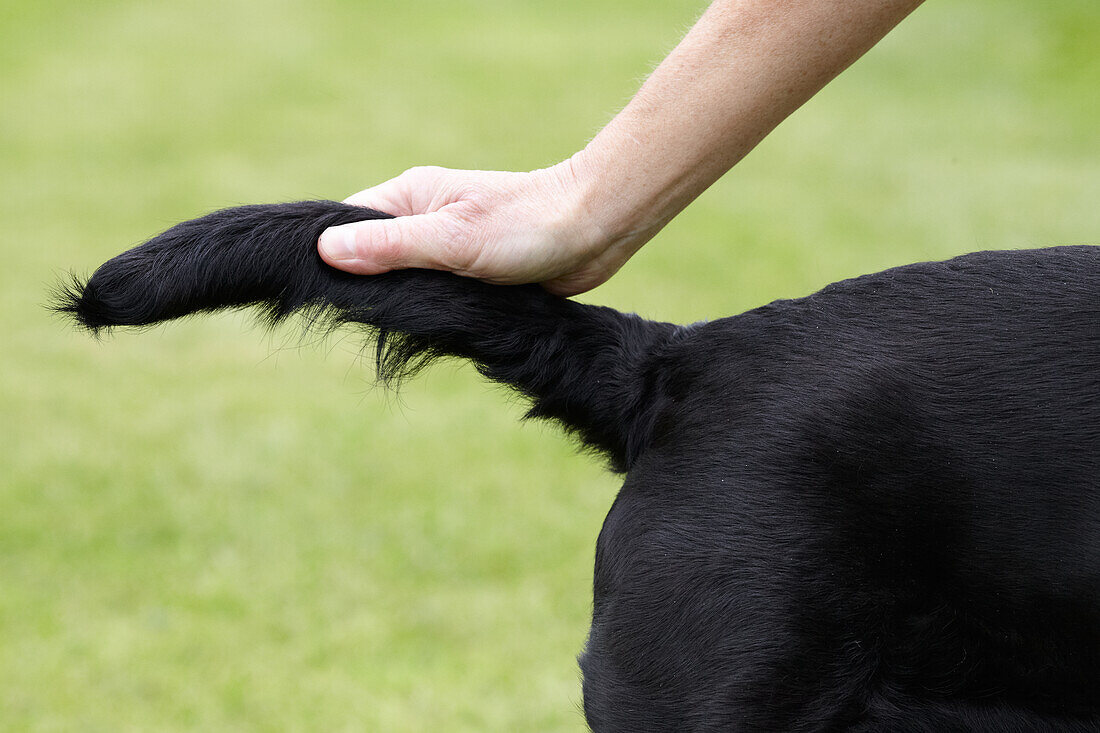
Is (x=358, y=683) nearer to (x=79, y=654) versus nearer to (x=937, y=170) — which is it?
(x=79, y=654)

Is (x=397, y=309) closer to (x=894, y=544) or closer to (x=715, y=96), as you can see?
(x=715, y=96)

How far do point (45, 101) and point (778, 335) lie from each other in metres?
9.38

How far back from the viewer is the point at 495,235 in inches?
62.5

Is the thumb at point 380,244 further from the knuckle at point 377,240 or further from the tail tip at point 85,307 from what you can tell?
the tail tip at point 85,307

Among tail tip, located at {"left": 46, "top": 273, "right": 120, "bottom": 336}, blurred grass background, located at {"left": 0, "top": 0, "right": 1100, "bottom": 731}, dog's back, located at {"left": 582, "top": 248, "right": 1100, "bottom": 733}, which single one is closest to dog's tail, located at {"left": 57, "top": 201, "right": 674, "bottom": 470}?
tail tip, located at {"left": 46, "top": 273, "right": 120, "bottom": 336}

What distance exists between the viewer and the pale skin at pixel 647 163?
1575 mm

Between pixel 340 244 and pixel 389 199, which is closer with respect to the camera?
pixel 340 244

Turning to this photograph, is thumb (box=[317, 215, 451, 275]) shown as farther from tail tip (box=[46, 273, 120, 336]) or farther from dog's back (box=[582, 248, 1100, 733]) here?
dog's back (box=[582, 248, 1100, 733])

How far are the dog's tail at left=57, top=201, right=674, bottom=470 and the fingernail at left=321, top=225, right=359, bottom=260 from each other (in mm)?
27

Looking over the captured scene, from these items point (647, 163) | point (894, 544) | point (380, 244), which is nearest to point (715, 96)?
point (647, 163)

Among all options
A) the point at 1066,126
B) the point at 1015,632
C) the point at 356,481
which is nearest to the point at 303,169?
the point at 356,481

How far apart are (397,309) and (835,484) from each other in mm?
657

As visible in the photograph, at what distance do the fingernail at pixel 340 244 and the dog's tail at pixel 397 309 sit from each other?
0.03m

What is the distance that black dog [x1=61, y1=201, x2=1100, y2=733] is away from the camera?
4.48 feet
